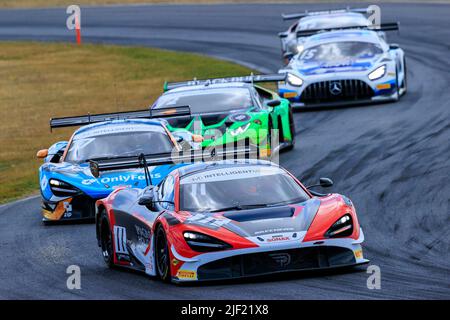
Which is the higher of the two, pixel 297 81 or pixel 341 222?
pixel 341 222

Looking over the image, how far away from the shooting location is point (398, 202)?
1587 cm

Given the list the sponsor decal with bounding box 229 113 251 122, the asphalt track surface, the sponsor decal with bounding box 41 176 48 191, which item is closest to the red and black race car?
the asphalt track surface

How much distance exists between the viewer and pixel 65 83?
35219 millimetres

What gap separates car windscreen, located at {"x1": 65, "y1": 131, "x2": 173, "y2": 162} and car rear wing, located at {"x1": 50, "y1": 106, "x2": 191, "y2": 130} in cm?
26

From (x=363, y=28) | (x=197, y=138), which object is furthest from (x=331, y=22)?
(x=197, y=138)

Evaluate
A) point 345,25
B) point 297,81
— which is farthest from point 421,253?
point 345,25

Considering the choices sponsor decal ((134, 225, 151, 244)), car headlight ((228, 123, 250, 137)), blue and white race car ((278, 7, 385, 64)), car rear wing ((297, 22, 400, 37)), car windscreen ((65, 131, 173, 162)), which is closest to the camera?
sponsor decal ((134, 225, 151, 244))

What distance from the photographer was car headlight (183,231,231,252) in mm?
11266

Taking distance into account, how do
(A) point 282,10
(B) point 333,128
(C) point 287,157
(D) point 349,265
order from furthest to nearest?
(A) point 282,10 < (B) point 333,128 < (C) point 287,157 < (D) point 349,265

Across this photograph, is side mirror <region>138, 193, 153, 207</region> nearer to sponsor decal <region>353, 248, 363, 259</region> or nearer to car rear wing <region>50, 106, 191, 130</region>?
sponsor decal <region>353, 248, 363, 259</region>

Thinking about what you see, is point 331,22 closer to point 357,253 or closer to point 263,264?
point 357,253

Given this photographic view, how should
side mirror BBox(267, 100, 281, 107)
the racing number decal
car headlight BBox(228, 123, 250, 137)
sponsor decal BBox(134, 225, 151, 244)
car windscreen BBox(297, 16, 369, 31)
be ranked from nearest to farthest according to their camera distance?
sponsor decal BBox(134, 225, 151, 244) < the racing number decal < car headlight BBox(228, 123, 250, 137) < side mirror BBox(267, 100, 281, 107) < car windscreen BBox(297, 16, 369, 31)
